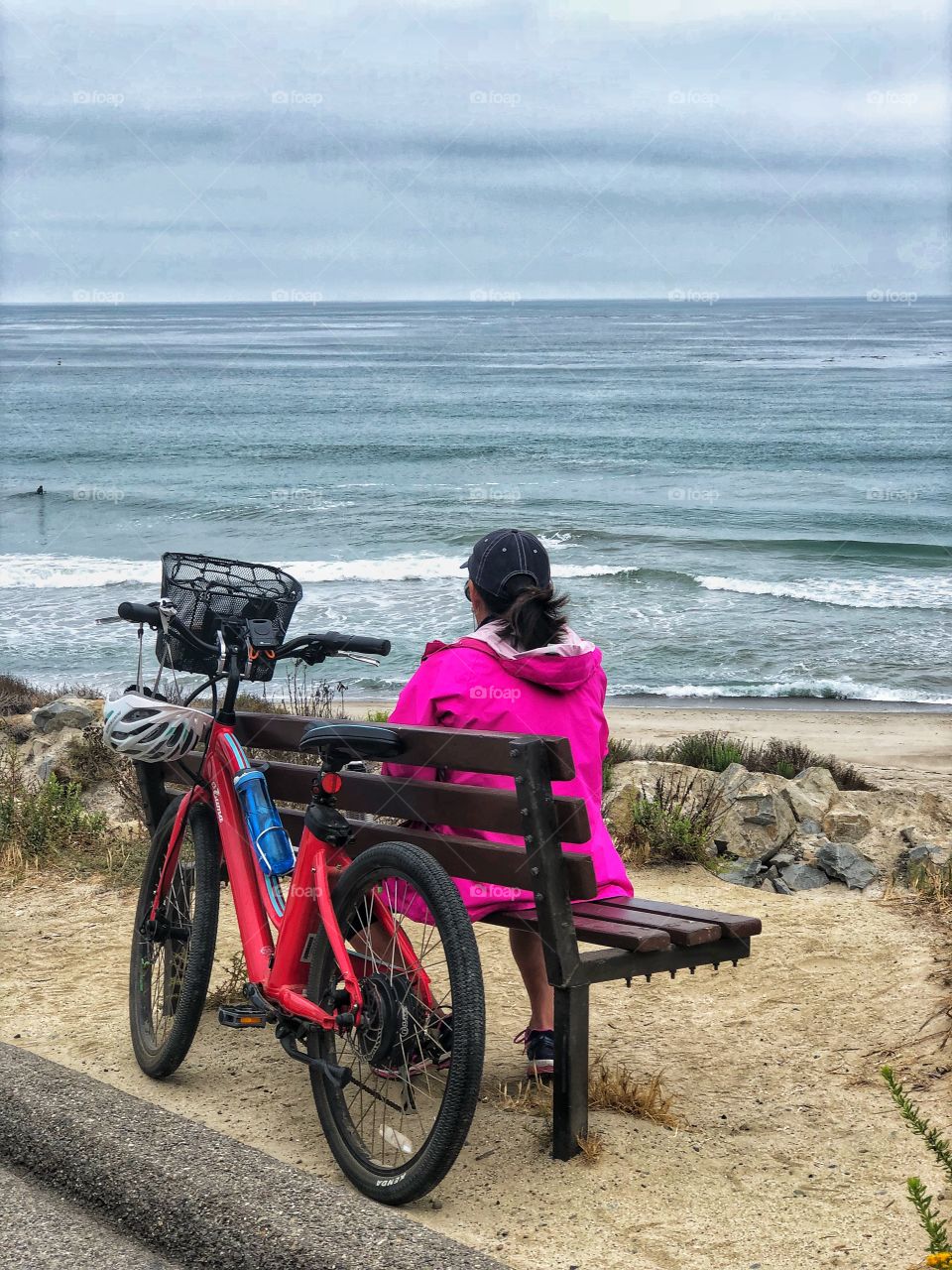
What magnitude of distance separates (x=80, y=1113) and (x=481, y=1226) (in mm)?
1070

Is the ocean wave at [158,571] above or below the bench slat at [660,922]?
below

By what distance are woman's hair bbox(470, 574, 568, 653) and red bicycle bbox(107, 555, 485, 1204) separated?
15.5 inches

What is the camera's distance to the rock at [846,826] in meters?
8.38

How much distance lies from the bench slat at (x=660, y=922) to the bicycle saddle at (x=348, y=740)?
75 cm

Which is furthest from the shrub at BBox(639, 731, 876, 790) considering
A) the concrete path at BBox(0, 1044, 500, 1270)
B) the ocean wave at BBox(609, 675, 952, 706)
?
the concrete path at BBox(0, 1044, 500, 1270)

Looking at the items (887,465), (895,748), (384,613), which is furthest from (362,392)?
(895,748)

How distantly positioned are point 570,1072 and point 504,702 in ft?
3.30

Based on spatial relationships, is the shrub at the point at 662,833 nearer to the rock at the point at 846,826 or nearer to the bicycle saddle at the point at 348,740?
the rock at the point at 846,826

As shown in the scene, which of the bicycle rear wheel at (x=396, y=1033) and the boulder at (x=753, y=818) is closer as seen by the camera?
the bicycle rear wheel at (x=396, y=1033)

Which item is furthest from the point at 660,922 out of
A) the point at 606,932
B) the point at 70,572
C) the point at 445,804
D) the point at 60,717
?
the point at 70,572

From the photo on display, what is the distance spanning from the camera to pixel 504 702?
3.93 metres

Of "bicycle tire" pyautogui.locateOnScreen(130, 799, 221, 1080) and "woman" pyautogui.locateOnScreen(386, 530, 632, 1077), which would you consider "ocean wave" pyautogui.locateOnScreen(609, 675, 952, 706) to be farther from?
"woman" pyautogui.locateOnScreen(386, 530, 632, 1077)

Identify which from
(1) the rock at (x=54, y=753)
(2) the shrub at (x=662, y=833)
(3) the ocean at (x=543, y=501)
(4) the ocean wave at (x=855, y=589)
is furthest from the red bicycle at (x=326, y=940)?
(4) the ocean wave at (x=855, y=589)

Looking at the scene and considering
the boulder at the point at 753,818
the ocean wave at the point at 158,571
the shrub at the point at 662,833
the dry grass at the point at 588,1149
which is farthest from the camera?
the ocean wave at the point at 158,571
